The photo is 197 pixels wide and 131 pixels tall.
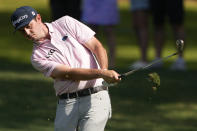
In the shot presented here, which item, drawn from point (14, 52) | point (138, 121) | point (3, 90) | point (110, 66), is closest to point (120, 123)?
point (138, 121)

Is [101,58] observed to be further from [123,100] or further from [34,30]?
[123,100]

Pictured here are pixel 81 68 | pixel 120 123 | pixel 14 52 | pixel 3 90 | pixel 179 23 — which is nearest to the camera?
pixel 81 68

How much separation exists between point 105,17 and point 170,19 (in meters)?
1.01

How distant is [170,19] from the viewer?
36.0 ft

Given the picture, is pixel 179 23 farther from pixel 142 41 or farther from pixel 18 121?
pixel 18 121

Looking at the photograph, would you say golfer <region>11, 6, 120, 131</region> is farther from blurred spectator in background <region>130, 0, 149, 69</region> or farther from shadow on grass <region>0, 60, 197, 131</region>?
blurred spectator in background <region>130, 0, 149, 69</region>

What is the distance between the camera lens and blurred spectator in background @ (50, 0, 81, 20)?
11.7 meters

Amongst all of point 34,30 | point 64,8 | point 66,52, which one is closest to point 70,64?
point 66,52

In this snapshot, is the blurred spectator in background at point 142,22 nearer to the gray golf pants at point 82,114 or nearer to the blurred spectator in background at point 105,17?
the blurred spectator in background at point 105,17

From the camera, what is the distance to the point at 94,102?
575cm

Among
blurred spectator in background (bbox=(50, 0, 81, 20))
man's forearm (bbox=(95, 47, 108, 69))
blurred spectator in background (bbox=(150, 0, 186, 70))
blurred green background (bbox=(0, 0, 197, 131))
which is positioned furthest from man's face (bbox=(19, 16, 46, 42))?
blurred spectator in background (bbox=(50, 0, 81, 20))

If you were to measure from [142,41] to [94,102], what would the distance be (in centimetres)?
571

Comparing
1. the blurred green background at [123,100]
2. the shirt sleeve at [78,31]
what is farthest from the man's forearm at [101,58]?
the blurred green background at [123,100]

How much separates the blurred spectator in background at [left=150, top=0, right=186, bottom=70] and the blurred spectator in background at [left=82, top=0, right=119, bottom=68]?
2.03ft
